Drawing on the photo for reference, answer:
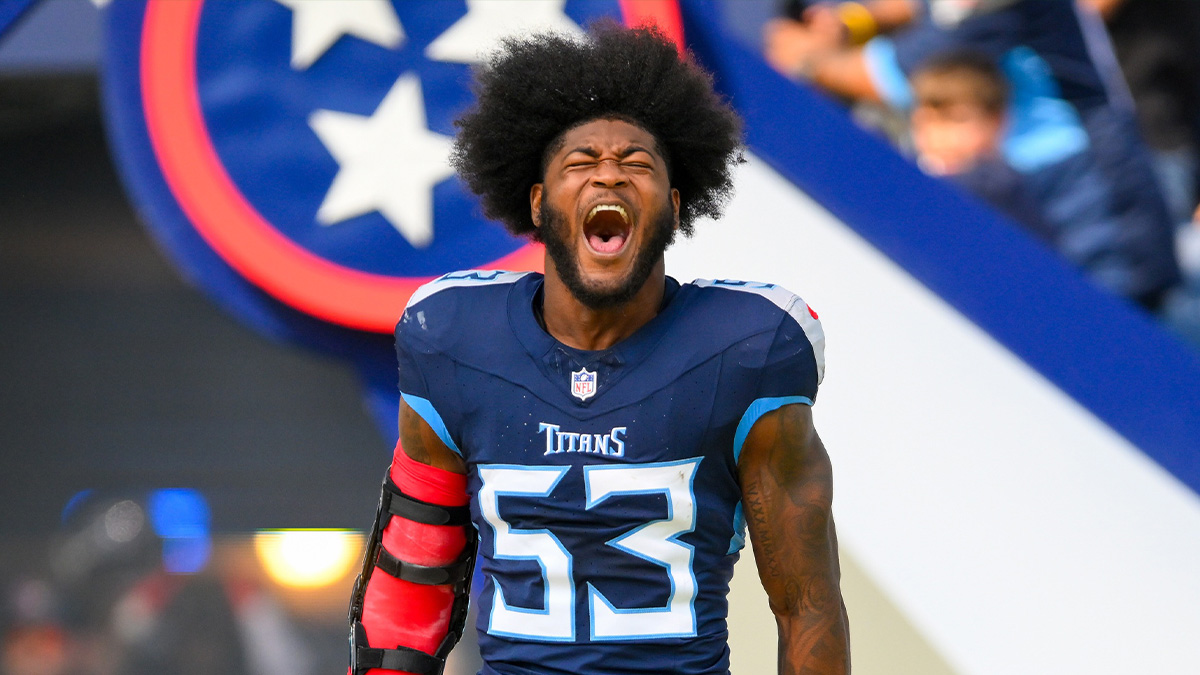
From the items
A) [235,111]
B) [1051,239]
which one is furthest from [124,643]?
[1051,239]

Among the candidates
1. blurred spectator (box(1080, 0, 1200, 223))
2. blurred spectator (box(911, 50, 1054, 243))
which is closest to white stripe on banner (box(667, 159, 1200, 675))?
blurred spectator (box(911, 50, 1054, 243))

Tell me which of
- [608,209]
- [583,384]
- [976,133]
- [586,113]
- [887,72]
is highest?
[887,72]

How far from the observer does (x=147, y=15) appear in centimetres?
234

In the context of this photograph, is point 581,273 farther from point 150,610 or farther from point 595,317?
point 150,610

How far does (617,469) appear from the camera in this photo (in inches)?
55.6

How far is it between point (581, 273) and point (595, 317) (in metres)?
0.08

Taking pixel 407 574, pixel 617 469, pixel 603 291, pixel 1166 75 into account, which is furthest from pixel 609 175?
pixel 1166 75

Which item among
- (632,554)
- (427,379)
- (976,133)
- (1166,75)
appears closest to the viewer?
(632,554)

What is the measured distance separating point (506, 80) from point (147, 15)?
1.11 m

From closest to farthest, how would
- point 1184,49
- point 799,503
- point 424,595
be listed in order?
point 799,503
point 424,595
point 1184,49

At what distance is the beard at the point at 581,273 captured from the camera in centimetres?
143

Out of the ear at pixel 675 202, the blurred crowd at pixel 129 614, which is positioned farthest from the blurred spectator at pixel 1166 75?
Result: the blurred crowd at pixel 129 614

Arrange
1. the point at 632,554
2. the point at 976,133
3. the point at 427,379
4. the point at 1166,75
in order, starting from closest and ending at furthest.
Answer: the point at 632,554, the point at 427,379, the point at 976,133, the point at 1166,75

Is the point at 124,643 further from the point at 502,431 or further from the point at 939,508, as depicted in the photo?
the point at 939,508
